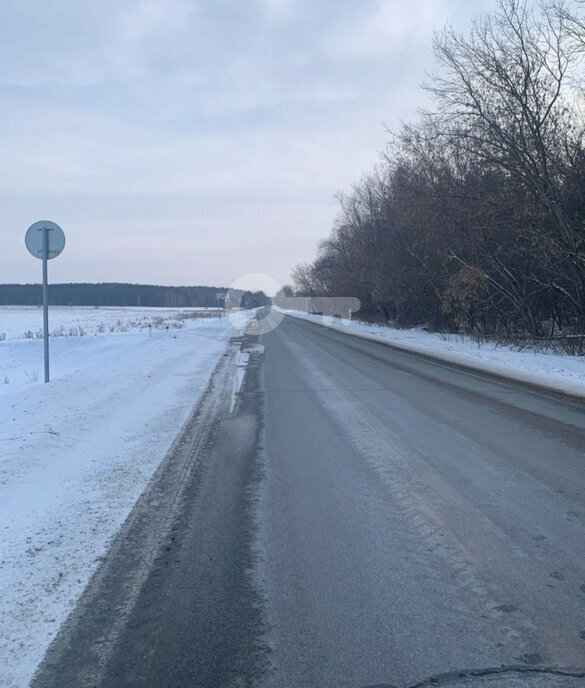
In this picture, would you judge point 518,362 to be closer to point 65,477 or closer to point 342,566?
point 65,477

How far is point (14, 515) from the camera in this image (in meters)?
5.15

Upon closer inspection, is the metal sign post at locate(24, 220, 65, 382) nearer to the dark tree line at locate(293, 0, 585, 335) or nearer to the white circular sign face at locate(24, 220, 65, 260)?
the white circular sign face at locate(24, 220, 65, 260)

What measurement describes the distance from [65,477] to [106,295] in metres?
167

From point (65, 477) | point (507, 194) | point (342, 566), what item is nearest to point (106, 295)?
point (507, 194)

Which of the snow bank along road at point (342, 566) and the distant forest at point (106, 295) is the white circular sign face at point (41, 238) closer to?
the snow bank along road at point (342, 566)

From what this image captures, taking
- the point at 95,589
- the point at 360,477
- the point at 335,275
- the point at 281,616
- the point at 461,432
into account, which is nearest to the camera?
the point at 281,616

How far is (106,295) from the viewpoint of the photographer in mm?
165625

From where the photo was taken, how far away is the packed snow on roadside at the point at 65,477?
360 cm

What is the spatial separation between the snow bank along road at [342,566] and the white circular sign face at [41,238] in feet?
19.8

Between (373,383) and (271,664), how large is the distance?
10933 mm

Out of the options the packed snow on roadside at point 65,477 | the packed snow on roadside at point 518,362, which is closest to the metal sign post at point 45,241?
the packed snow on roadside at point 65,477

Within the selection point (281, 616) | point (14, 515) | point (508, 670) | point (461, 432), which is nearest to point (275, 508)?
point (281, 616)

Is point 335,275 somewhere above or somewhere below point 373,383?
above

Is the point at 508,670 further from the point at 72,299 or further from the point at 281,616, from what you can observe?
the point at 72,299
